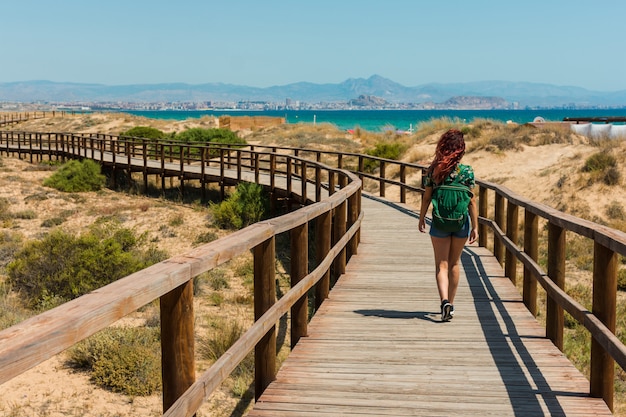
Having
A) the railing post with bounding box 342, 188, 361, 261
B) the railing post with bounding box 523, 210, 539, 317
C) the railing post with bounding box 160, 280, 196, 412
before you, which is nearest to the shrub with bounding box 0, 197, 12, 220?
the railing post with bounding box 342, 188, 361, 261

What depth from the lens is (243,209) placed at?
800 inches

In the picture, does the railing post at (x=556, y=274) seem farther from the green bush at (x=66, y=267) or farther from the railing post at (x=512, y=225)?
the green bush at (x=66, y=267)

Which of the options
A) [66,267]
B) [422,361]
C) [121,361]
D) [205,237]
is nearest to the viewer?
[422,361]

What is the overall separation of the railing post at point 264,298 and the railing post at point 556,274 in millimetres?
2462

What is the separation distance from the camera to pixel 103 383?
7590mm

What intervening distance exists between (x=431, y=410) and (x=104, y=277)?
383 inches

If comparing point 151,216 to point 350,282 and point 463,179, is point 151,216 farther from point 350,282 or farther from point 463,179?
point 463,179

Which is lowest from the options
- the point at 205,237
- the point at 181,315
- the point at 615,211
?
the point at 205,237

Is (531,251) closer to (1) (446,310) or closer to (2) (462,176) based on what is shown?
(1) (446,310)

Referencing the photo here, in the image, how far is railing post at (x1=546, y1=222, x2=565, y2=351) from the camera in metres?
5.90

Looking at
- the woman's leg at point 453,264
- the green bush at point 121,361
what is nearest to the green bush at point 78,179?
the green bush at point 121,361

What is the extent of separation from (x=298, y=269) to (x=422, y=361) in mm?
1176

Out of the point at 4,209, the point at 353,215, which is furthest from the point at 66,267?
the point at 4,209

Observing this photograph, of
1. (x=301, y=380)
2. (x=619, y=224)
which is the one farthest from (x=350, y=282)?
(x=619, y=224)
